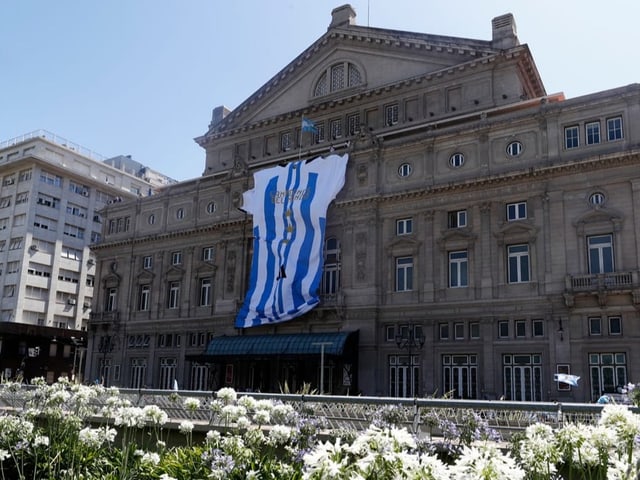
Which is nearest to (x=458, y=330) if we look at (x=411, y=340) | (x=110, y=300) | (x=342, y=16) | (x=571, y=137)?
(x=411, y=340)

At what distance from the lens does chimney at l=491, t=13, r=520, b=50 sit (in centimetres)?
4841

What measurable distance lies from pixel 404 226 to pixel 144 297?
27736mm

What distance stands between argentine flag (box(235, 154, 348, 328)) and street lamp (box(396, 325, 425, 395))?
6858mm

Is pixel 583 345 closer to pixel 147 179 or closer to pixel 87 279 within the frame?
A: pixel 87 279

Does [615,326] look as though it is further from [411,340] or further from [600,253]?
[411,340]

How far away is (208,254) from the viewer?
190 feet

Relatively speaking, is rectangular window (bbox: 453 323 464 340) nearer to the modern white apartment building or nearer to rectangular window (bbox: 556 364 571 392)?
rectangular window (bbox: 556 364 571 392)

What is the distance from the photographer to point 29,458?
1606 cm

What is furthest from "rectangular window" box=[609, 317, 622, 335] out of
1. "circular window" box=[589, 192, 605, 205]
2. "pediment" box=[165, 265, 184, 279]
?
"pediment" box=[165, 265, 184, 279]

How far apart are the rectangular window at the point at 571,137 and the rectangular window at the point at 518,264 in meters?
6.94

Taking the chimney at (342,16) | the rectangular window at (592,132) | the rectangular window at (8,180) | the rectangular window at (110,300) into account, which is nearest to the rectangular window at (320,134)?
the chimney at (342,16)

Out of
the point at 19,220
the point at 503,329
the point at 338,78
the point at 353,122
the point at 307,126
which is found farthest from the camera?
the point at 19,220

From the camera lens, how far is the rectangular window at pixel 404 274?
45969 mm

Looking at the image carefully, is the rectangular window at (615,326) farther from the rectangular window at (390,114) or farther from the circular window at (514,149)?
the rectangular window at (390,114)
